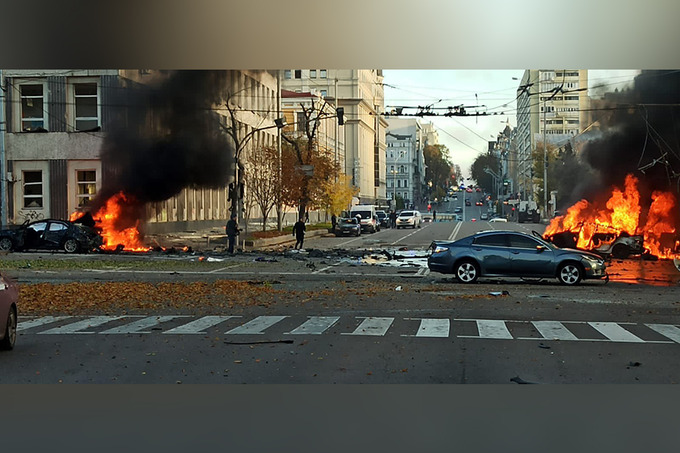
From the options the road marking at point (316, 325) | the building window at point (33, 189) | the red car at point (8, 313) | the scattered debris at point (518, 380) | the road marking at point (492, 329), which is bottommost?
the scattered debris at point (518, 380)

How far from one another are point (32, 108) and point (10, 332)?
3.15m

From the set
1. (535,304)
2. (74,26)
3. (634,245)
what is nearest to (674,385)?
(535,304)

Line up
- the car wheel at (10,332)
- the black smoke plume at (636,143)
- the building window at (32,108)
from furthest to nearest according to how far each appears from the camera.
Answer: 1. the black smoke plume at (636,143)
2. the building window at (32,108)
3. the car wheel at (10,332)

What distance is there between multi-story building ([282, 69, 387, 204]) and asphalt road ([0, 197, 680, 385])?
3.86ft

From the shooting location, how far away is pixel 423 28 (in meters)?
13.2

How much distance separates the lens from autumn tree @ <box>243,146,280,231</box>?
1316 centimetres

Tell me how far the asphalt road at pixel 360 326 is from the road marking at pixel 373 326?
47 mm

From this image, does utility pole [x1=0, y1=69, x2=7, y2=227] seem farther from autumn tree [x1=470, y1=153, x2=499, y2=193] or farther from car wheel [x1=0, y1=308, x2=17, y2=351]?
autumn tree [x1=470, y1=153, x2=499, y2=193]

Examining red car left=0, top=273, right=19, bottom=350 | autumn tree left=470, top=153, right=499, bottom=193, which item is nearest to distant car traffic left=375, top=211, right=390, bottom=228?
autumn tree left=470, top=153, right=499, bottom=193

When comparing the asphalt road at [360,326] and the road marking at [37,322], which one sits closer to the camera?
the asphalt road at [360,326]

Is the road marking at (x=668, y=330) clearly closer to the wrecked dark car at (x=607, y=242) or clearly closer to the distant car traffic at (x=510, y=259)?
the wrecked dark car at (x=607, y=242)

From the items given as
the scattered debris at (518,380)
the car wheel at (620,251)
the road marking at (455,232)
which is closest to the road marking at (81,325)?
the road marking at (455,232)

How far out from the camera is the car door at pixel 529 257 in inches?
586

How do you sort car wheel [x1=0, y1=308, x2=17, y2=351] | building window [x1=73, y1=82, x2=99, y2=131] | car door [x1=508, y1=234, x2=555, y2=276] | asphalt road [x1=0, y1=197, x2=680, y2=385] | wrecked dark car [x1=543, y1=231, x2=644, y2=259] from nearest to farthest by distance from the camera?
asphalt road [x1=0, y1=197, x2=680, y2=385] < car wheel [x1=0, y1=308, x2=17, y2=351] < building window [x1=73, y1=82, x2=99, y2=131] < wrecked dark car [x1=543, y1=231, x2=644, y2=259] < car door [x1=508, y1=234, x2=555, y2=276]
